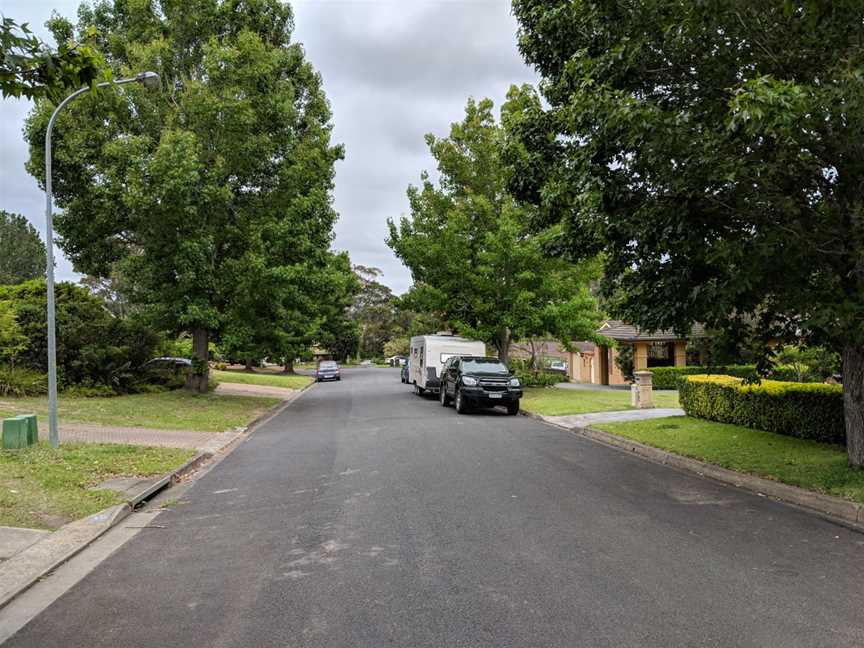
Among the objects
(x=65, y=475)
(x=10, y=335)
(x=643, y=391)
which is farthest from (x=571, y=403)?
(x=10, y=335)

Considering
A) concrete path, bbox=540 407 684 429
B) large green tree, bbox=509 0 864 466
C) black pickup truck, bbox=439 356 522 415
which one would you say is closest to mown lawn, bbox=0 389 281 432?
black pickup truck, bbox=439 356 522 415

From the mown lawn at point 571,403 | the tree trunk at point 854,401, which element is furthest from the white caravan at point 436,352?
the tree trunk at point 854,401

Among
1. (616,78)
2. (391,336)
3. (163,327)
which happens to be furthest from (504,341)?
(391,336)

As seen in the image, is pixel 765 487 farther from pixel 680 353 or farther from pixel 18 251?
pixel 18 251

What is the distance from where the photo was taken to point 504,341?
92.7ft

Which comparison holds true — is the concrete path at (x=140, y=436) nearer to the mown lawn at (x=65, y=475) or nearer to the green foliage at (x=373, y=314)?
the mown lawn at (x=65, y=475)

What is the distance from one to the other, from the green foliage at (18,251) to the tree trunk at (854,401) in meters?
66.7

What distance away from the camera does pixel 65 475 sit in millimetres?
8266

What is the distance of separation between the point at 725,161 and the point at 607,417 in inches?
424

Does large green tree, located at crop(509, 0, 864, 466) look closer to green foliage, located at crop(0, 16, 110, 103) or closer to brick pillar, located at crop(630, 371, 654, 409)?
green foliage, located at crop(0, 16, 110, 103)

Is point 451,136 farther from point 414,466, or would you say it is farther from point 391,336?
point 391,336

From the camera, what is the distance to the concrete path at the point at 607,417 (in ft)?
51.2

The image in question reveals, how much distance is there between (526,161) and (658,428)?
6.69 metres

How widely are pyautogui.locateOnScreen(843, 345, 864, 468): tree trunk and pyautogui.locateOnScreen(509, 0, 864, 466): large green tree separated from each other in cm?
2
